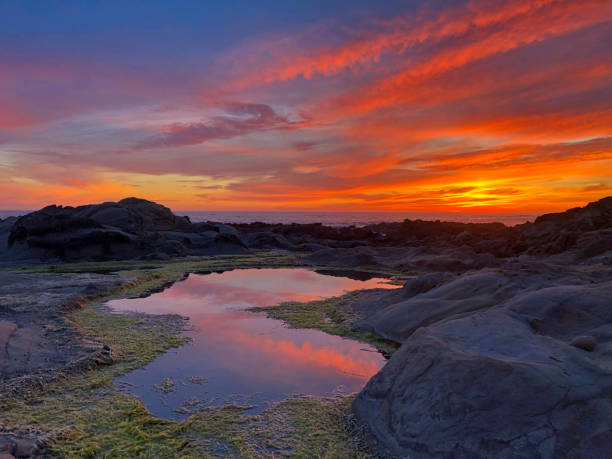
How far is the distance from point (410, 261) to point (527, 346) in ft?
61.4

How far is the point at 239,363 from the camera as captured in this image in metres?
7.62

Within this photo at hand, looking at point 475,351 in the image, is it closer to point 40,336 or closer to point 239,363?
point 239,363

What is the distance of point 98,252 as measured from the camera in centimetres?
2573

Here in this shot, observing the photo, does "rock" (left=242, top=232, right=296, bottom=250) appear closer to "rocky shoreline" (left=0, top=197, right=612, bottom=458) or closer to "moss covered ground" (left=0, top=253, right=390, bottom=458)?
"rocky shoreline" (left=0, top=197, right=612, bottom=458)

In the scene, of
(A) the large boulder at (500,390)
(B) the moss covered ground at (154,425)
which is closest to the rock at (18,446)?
(B) the moss covered ground at (154,425)

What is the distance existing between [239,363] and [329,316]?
4.49 metres

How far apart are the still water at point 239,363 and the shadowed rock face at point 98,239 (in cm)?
1424

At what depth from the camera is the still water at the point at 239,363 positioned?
6320 millimetres

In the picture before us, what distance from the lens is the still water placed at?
20.7 ft

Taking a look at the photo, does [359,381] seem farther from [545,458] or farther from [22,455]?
[22,455]

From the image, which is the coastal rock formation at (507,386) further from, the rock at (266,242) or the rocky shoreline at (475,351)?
the rock at (266,242)

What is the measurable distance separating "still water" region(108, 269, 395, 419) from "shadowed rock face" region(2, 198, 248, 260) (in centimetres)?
1424

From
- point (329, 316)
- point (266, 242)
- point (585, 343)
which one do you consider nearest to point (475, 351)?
point (585, 343)

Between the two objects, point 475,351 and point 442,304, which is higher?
point 475,351
